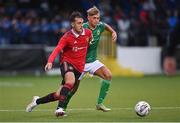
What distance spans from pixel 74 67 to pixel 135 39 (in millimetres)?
15961

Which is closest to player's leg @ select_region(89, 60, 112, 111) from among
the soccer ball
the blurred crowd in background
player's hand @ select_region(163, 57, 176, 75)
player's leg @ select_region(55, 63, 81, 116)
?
player's leg @ select_region(55, 63, 81, 116)

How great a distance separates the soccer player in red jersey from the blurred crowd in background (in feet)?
48.8

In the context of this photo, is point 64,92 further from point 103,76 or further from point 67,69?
point 103,76

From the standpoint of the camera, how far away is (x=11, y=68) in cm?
2752

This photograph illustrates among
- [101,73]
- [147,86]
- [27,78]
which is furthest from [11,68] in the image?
[101,73]

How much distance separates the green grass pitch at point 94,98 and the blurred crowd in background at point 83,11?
2.95 m

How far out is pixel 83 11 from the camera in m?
31.5

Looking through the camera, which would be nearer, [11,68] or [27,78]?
[27,78]

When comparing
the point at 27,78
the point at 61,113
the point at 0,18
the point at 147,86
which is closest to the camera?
the point at 61,113

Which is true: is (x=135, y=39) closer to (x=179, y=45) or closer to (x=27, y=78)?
(x=179, y=45)

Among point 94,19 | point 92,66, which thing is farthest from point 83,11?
point 94,19

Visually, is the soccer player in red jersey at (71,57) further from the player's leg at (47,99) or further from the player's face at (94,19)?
the player's face at (94,19)

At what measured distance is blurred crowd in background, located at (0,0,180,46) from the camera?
28.7 m

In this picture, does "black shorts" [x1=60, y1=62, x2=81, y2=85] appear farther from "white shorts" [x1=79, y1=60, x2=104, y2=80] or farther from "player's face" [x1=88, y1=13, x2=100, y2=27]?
"player's face" [x1=88, y1=13, x2=100, y2=27]
